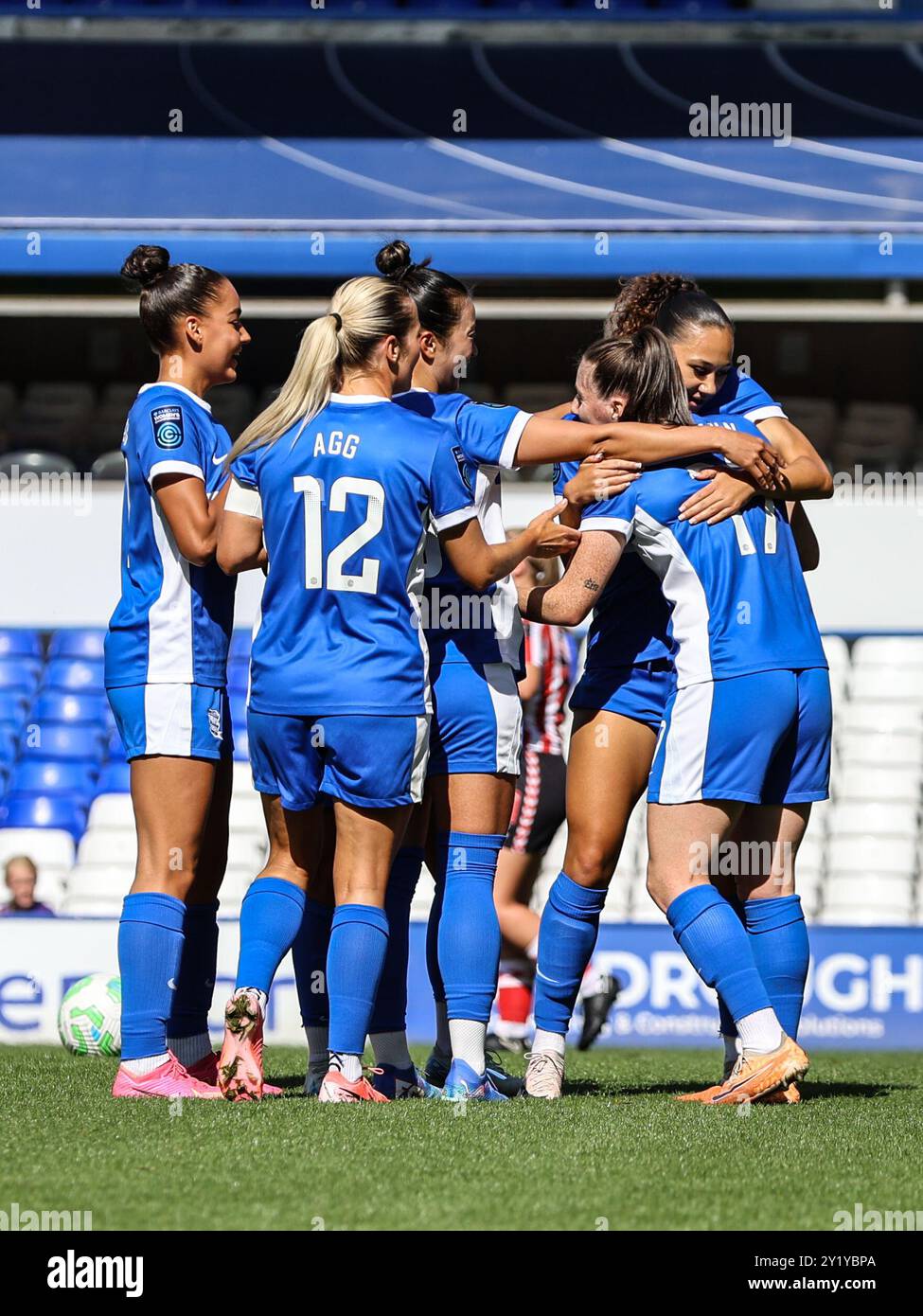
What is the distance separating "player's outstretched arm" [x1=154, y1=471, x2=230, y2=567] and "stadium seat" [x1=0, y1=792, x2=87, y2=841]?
5.71m

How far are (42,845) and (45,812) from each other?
0.96ft

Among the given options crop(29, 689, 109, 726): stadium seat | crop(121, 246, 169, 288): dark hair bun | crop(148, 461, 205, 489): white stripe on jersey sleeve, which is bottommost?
crop(29, 689, 109, 726): stadium seat

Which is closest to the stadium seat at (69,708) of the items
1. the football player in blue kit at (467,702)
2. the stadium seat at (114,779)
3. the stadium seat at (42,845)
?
the stadium seat at (114,779)

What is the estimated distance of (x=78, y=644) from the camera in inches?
433

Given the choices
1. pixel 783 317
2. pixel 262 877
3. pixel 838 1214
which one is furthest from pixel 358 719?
pixel 783 317

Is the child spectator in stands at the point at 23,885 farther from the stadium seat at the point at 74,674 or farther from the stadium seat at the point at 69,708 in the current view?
the stadium seat at the point at 74,674

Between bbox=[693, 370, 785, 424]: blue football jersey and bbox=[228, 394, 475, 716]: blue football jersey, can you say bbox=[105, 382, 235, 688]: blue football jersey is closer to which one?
bbox=[228, 394, 475, 716]: blue football jersey

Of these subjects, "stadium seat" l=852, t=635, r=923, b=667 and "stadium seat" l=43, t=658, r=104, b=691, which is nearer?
"stadium seat" l=852, t=635, r=923, b=667

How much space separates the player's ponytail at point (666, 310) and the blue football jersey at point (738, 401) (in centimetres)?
20

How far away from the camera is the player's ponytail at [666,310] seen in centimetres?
450

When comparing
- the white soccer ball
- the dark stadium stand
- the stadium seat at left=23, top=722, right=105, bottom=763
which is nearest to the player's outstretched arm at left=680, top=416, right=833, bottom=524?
the white soccer ball

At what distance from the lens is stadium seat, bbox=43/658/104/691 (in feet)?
34.7

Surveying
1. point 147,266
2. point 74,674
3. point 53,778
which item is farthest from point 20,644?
point 147,266

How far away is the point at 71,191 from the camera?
12375mm
